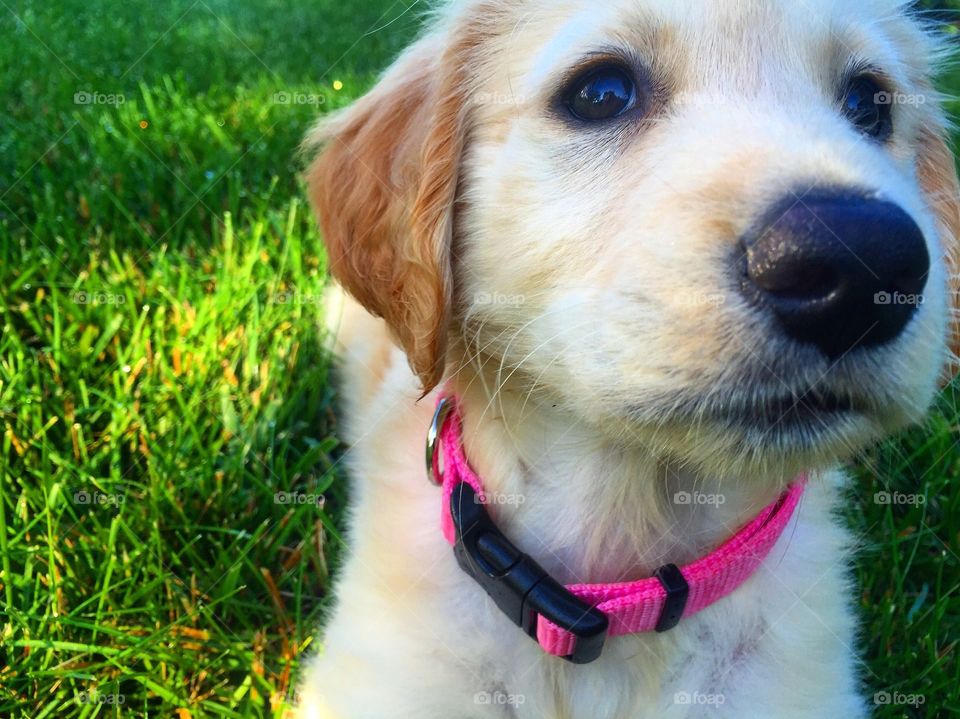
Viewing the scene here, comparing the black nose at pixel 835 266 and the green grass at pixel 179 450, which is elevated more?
the black nose at pixel 835 266

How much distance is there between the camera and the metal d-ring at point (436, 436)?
2.10 metres

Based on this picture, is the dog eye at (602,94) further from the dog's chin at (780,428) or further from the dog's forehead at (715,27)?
the dog's chin at (780,428)

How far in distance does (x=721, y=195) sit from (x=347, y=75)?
18.0 feet

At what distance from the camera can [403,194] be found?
6.64ft

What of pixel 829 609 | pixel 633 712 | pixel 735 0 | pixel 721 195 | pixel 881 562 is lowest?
pixel 881 562

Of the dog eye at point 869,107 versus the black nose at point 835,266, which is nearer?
the black nose at point 835,266

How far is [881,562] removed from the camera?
9.18ft

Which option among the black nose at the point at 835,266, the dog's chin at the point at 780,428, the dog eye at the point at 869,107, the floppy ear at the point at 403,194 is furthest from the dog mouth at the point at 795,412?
the dog eye at the point at 869,107

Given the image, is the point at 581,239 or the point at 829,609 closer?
the point at 581,239

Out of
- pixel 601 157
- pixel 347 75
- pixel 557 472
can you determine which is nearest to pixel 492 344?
pixel 557 472

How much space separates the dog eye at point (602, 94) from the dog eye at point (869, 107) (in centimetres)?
54

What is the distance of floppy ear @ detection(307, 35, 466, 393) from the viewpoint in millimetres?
1920

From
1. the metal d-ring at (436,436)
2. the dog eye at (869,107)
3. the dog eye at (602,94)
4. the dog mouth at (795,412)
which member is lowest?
the metal d-ring at (436,436)

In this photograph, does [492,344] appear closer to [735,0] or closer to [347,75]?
[735,0]
